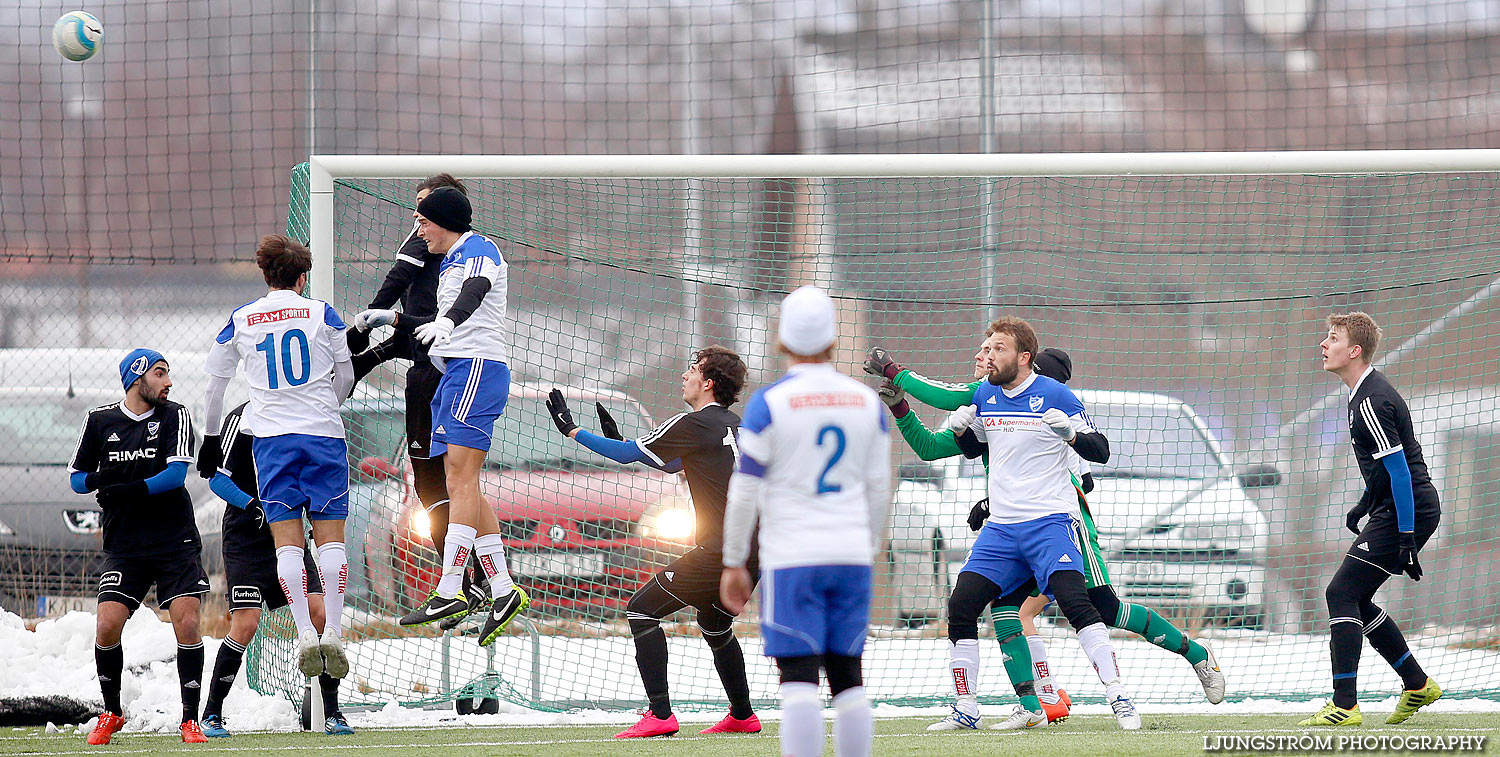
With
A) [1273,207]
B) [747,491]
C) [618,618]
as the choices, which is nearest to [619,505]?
[618,618]

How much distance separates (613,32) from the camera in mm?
16219

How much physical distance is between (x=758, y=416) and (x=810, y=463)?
211 millimetres

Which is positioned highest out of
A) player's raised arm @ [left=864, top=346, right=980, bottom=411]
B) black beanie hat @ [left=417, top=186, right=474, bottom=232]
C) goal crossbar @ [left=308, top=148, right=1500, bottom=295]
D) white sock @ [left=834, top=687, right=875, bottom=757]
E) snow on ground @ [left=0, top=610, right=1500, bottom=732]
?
goal crossbar @ [left=308, top=148, right=1500, bottom=295]

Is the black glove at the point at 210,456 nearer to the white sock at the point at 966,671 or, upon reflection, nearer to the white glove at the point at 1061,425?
the white sock at the point at 966,671

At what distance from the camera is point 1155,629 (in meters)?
6.75

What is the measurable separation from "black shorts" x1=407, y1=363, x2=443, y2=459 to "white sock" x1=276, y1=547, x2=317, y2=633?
71 cm

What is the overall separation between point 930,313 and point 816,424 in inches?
249

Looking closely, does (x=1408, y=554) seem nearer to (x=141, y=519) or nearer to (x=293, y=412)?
(x=293, y=412)

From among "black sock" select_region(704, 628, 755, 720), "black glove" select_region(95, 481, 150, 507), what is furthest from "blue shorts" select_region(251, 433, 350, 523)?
"black sock" select_region(704, 628, 755, 720)

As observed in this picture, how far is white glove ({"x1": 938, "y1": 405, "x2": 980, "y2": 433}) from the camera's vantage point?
666cm

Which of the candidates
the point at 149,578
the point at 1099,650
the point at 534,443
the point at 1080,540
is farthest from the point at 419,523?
the point at 1099,650

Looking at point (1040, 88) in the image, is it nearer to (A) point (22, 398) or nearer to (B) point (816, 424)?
(A) point (22, 398)

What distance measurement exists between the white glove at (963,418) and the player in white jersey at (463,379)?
209 cm

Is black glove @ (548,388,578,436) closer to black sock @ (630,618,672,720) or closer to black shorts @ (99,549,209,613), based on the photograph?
black sock @ (630,618,672,720)
